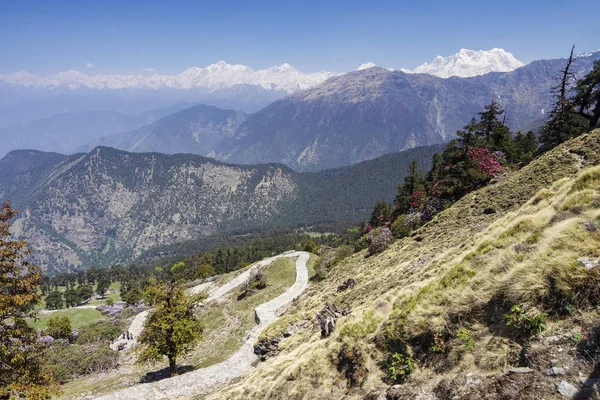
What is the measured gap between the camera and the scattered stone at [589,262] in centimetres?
874

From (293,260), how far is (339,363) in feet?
206

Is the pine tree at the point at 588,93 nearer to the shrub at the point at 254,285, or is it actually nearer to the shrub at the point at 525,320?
the shrub at the point at 525,320

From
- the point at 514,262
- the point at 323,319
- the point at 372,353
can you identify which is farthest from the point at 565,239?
the point at 323,319

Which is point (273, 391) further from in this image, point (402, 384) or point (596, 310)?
point (596, 310)

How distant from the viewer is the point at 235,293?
66375 mm

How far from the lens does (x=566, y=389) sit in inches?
271

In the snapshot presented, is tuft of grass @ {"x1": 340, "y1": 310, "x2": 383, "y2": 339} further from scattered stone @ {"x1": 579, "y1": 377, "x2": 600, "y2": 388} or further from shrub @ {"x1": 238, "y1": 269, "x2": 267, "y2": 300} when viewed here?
shrub @ {"x1": 238, "y1": 269, "x2": 267, "y2": 300}

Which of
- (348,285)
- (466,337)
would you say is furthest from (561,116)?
(466,337)

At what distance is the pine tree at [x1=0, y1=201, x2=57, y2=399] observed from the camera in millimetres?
16141

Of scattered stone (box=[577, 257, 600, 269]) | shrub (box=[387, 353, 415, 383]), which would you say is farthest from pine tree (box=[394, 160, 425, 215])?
scattered stone (box=[577, 257, 600, 269])

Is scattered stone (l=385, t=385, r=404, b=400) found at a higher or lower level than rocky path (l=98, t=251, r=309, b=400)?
higher

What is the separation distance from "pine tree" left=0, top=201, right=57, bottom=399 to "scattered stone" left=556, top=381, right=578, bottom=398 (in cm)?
2174

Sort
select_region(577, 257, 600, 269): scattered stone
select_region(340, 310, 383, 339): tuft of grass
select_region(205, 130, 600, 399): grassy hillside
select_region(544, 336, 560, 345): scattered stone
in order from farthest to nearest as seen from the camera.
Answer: select_region(340, 310, 383, 339): tuft of grass, select_region(577, 257, 600, 269): scattered stone, select_region(544, 336, 560, 345): scattered stone, select_region(205, 130, 600, 399): grassy hillside

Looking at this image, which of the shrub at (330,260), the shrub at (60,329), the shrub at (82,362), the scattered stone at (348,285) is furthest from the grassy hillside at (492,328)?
the shrub at (60,329)
